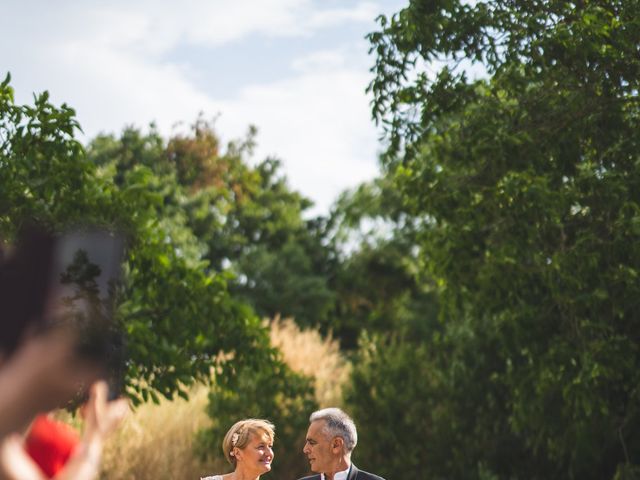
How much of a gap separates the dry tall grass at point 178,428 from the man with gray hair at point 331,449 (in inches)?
387

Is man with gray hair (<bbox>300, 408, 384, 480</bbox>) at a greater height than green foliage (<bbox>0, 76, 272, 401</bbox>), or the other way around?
green foliage (<bbox>0, 76, 272, 401</bbox>)

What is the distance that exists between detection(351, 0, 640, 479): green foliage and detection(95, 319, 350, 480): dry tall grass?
455 cm

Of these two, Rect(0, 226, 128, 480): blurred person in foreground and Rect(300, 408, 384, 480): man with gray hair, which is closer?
Rect(0, 226, 128, 480): blurred person in foreground

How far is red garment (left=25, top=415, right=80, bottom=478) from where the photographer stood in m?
2.05

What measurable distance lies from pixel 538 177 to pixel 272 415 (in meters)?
7.94

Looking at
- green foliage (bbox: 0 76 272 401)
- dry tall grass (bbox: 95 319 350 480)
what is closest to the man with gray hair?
green foliage (bbox: 0 76 272 401)

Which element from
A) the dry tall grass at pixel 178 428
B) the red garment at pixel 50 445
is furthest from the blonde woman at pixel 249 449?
the dry tall grass at pixel 178 428

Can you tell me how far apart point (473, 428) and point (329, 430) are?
11701mm

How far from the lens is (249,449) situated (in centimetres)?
684

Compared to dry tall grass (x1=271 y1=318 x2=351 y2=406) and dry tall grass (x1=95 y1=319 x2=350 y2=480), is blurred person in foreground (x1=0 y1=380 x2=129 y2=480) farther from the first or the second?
dry tall grass (x1=271 y1=318 x2=351 y2=406)

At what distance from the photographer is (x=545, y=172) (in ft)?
41.8

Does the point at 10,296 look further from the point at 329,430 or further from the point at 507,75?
the point at 507,75

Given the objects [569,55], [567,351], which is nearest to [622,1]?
[569,55]

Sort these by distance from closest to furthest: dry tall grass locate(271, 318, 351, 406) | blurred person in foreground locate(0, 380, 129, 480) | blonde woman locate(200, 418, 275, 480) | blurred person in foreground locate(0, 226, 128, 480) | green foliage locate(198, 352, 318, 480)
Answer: blurred person in foreground locate(0, 226, 128, 480) → blurred person in foreground locate(0, 380, 129, 480) → blonde woman locate(200, 418, 275, 480) → green foliage locate(198, 352, 318, 480) → dry tall grass locate(271, 318, 351, 406)
